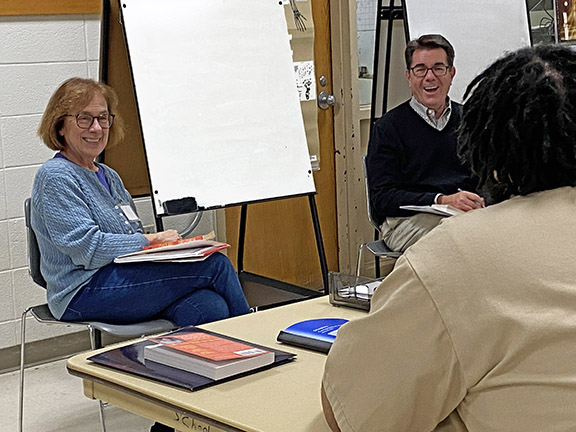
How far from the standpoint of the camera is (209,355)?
1666mm

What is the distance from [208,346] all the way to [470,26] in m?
3.22

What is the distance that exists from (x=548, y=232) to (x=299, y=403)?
0.55 m

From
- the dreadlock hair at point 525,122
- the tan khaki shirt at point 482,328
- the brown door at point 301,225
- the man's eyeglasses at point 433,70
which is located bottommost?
the brown door at point 301,225

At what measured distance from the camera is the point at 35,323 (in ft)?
12.5

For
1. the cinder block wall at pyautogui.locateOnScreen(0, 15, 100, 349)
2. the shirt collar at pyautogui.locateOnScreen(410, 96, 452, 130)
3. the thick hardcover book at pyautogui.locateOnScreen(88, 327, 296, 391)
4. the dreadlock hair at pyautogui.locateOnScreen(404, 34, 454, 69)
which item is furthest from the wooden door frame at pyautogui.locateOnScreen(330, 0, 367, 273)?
the thick hardcover book at pyautogui.locateOnScreen(88, 327, 296, 391)

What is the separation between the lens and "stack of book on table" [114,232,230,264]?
2854 mm

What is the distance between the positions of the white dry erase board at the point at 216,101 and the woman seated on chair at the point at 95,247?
315mm

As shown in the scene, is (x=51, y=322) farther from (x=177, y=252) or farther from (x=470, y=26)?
(x=470, y=26)

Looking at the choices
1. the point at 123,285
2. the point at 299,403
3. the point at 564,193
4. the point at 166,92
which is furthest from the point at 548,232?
the point at 166,92

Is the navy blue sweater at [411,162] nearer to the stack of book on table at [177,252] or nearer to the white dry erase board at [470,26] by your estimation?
the white dry erase board at [470,26]

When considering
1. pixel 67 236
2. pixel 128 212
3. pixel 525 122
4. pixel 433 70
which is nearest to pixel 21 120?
pixel 128 212

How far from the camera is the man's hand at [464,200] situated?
11.7 feet

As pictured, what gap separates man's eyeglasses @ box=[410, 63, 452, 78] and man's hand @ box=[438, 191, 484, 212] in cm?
59

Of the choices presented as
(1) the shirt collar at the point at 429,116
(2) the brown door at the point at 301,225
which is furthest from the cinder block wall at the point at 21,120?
(1) the shirt collar at the point at 429,116
